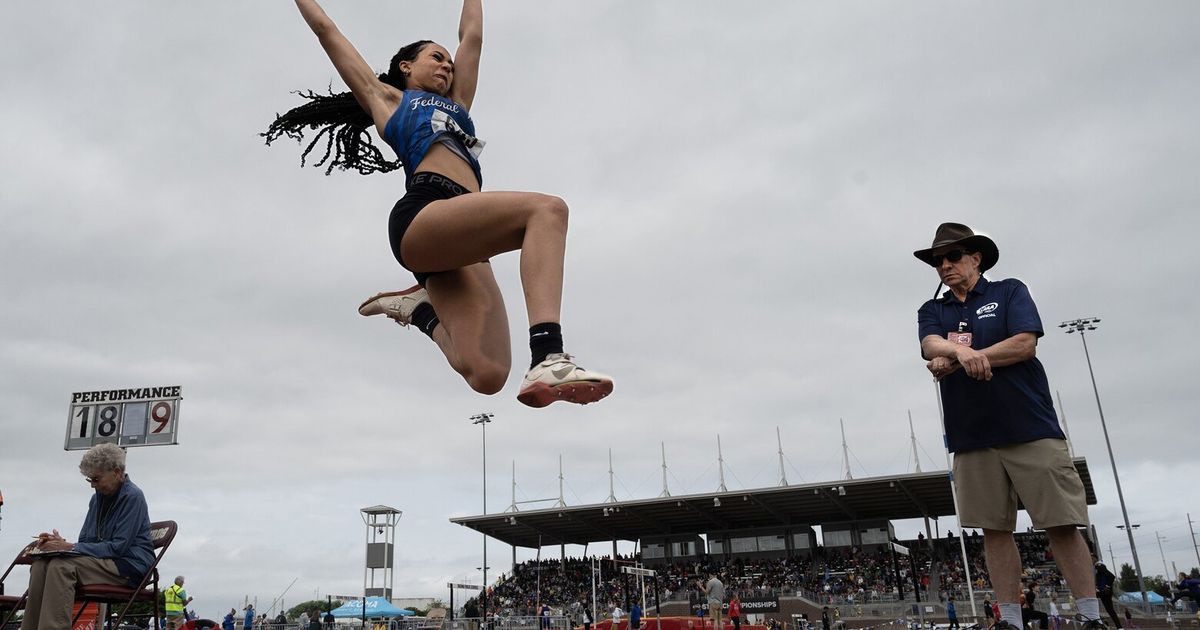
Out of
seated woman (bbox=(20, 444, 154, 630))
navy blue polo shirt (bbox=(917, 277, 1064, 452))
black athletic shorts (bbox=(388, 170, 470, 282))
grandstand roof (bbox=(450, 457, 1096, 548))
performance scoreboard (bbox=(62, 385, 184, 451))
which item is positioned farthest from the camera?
grandstand roof (bbox=(450, 457, 1096, 548))

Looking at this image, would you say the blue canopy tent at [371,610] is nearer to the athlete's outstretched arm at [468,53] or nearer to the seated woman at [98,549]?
the seated woman at [98,549]

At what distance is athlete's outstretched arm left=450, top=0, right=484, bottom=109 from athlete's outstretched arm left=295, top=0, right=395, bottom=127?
385 millimetres

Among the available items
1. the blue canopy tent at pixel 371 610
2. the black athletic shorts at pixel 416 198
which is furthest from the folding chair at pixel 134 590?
the blue canopy tent at pixel 371 610

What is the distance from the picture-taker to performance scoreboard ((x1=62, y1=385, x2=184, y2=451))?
1162cm

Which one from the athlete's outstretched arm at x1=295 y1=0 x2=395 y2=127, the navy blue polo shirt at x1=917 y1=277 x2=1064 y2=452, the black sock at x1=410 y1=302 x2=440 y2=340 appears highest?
the athlete's outstretched arm at x1=295 y1=0 x2=395 y2=127

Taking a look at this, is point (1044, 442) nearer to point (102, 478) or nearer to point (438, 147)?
point (438, 147)

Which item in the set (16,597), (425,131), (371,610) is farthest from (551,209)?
(371,610)

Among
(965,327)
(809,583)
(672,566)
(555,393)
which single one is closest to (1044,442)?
(965,327)

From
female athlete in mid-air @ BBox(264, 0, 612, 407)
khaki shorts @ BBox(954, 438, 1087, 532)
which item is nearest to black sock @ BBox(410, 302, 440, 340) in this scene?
female athlete in mid-air @ BBox(264, 0, 612, 407)

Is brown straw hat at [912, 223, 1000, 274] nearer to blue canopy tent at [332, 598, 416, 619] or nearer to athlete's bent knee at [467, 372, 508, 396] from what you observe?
athlete's bent knee at [467, 372, 508, 396]

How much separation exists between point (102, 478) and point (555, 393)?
349 cm

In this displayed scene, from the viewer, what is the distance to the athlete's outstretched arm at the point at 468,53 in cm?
394

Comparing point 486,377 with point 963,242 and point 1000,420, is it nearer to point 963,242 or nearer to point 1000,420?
point 1000,420

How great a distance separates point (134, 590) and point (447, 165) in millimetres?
3120
